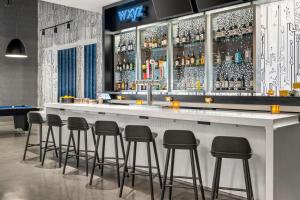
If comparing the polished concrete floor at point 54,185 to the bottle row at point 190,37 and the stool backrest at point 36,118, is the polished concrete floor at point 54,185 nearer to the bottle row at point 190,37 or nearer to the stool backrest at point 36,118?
the stool backrest at point 36,118

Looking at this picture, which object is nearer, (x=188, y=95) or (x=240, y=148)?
(x=240, y=148)

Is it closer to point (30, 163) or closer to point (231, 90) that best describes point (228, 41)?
point (231, 90)

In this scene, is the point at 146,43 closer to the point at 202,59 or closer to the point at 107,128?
the point at 202,59

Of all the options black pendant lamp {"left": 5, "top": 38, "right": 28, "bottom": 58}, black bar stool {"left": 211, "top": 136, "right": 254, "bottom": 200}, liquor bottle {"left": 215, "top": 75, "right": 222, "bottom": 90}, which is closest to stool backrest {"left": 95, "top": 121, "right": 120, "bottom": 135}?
black bar stool {"left": 211, "top": 136, "right": 254, "bottom": 200}

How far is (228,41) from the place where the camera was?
5.46 metres

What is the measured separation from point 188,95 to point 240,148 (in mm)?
2679

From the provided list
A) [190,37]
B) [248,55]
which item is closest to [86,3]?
[190,37]

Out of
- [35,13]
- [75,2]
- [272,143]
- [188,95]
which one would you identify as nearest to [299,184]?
[272,143]

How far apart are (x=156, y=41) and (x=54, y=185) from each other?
3.59 metres

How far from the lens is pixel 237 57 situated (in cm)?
530

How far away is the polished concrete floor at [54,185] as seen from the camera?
13.1 ft

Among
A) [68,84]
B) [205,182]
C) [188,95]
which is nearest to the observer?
[205,182]

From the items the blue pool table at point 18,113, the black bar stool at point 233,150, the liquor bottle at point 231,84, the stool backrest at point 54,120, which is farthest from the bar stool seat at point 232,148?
the blue pool table at point 18,113

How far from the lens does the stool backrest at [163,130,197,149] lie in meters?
3.52
